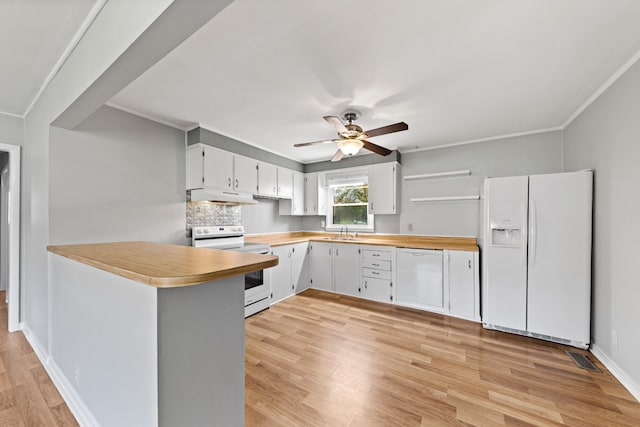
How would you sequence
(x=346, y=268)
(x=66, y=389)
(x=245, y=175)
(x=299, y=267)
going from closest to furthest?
(x=66, y=389), (x=245, y=175), (x=346, y=268), (x=299, y=267)

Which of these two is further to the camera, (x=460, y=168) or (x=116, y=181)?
(x=460, y=168)

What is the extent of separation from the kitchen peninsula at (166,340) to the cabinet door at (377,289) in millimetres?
2822

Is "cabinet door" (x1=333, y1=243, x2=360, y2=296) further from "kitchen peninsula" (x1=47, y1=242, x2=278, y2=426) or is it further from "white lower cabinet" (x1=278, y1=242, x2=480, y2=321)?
"kitchen peninsula" (x1=47, y1=242, x2=278, y2=426)

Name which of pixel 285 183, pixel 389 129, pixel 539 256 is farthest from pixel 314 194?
pixel 539 256

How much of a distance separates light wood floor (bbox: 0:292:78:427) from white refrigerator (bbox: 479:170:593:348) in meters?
3.79

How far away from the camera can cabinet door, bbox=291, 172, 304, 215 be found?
15.7 feet

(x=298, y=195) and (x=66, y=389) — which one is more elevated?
(x=298, y=195)

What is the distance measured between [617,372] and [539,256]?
1.02 m

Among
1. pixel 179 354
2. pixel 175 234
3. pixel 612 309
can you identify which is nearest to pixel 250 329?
pixel 175 234

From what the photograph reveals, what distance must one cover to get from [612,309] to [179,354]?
3.21 metres

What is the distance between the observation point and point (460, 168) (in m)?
3.83

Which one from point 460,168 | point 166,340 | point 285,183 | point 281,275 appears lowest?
point 281,275

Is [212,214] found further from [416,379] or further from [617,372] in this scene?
[617,372]

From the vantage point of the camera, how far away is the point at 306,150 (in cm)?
423
